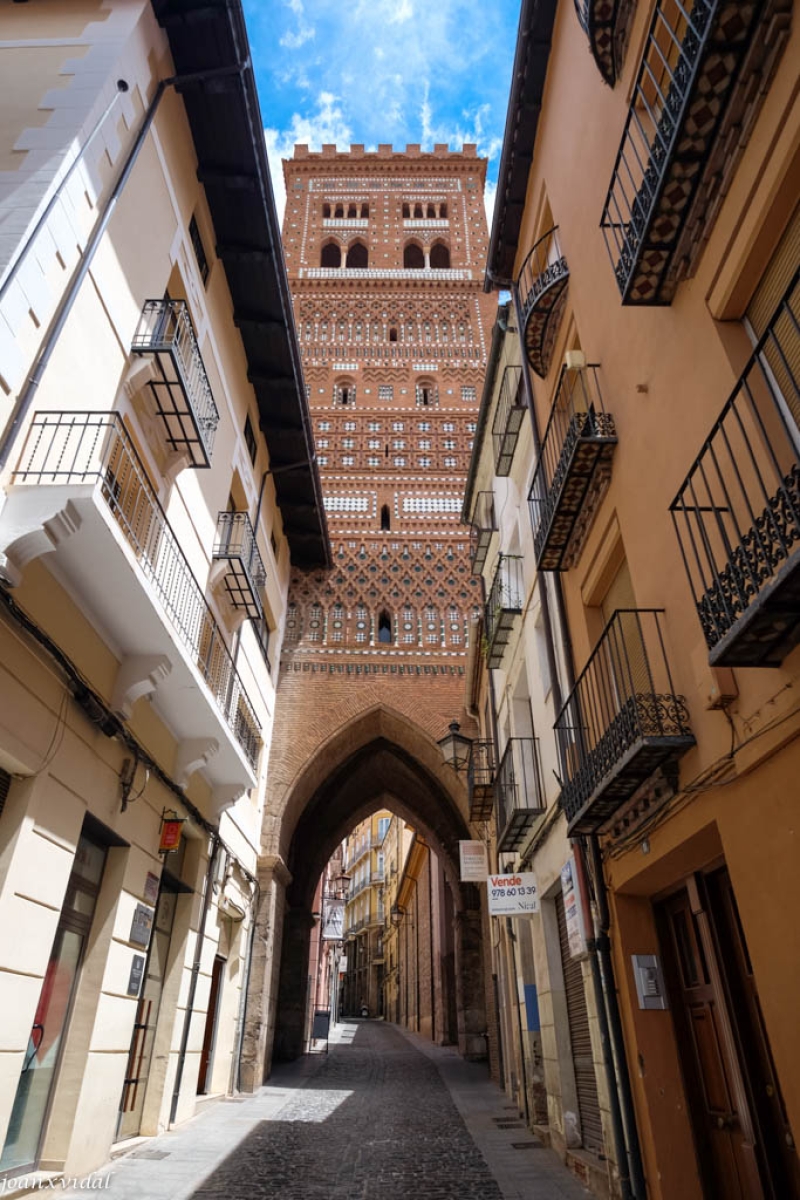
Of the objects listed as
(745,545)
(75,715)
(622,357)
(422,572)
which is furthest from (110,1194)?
(422,572)

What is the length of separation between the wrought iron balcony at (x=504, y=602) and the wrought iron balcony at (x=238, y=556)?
3.60m

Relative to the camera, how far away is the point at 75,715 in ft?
21.0

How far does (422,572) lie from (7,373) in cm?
1417

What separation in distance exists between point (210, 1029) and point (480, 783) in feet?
19.9

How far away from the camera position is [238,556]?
10.4 metres

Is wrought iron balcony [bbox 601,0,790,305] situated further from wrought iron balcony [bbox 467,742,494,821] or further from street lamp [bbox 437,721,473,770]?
wrought iron balcony [bbox 467,742,494,821]

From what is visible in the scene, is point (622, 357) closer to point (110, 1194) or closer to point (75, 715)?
point (75, 715)

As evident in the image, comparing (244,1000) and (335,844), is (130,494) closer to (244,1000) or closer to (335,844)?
(244,1000)

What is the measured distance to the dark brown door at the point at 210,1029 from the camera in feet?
38.0

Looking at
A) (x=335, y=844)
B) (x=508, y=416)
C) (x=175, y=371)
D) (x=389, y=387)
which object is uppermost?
(x=389, y=387)

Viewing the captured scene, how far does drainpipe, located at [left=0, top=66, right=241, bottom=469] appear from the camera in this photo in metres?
5.42

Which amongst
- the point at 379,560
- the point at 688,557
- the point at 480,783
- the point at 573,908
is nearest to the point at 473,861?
the point at 480,783

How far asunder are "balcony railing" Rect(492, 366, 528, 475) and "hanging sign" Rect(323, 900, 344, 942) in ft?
72.4

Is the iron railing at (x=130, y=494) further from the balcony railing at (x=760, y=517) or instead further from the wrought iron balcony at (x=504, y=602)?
the balcony railing at (x=760, y=517)
